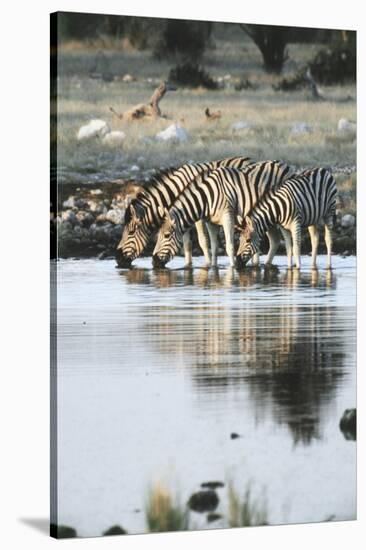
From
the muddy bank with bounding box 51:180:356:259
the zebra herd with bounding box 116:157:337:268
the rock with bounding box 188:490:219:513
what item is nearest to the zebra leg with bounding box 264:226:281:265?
the zebra herd with bounding box 116:157:337:268

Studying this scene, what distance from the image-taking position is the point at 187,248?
13.5 metres

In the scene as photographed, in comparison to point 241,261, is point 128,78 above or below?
above

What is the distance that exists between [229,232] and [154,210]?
0.68m

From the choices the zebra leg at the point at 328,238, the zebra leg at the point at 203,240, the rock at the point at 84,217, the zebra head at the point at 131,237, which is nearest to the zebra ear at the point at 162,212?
the zebra head at the point at 131,237

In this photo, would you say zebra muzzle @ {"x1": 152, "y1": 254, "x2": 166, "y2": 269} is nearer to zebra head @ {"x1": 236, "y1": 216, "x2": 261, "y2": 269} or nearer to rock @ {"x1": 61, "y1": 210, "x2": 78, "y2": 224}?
zebra head @ {"x1": 236, "y1": 216, "x2": 261, "y2": 269}

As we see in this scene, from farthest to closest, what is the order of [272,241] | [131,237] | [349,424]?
1. [272,241]
2. [349,424]
3. [131,237]

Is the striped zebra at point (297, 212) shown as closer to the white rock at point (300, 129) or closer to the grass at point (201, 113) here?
the grass at point (201, 113)

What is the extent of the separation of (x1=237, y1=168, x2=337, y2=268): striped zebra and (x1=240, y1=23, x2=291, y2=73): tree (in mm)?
930

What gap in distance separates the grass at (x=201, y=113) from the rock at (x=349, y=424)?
205 centimetres

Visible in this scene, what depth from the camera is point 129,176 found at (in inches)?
523

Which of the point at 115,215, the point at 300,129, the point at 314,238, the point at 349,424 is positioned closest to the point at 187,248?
the point at 115,215

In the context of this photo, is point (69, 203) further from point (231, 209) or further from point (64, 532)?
point (64, 532)

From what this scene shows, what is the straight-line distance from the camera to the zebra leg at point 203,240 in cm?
1354

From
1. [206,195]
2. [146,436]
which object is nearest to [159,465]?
[146,436]
